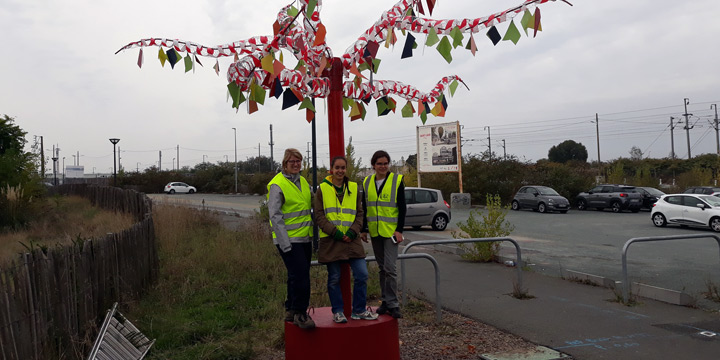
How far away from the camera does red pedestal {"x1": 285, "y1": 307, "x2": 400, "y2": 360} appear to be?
4.20 meters

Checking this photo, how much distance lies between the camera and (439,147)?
28625 millimetres

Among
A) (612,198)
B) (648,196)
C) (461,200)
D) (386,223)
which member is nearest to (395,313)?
(386,223)

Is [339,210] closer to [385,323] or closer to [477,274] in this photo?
[385,323]

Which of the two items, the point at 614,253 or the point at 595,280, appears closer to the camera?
the point at 595,280

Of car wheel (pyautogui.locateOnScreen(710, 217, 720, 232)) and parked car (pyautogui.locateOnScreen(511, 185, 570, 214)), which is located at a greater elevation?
parked car (pyautogui.locateOnScreen(511, 185, 570, 214))

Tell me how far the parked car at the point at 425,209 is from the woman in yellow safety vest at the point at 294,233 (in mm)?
13864

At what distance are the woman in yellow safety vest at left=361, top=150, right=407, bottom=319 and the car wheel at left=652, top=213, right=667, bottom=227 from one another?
18775 mm

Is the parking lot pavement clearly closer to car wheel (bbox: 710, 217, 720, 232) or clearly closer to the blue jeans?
car wheel (bbox: 710, 217, 720, 232)

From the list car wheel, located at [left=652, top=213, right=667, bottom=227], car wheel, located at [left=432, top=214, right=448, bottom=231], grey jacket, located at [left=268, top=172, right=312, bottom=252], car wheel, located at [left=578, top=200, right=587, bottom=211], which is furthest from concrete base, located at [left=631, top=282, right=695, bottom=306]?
car wheel, located at [left=578, top=200, right=587, bottom=211]

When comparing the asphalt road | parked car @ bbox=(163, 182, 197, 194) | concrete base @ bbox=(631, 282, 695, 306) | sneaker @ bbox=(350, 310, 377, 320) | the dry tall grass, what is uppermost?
parked car @ bbox=(163, 182, 197, 194)

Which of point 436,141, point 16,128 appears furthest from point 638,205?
point 16,128

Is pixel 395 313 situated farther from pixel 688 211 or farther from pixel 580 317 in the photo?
pixel 688 211

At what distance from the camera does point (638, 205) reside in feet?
91.5

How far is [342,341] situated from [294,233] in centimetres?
94
